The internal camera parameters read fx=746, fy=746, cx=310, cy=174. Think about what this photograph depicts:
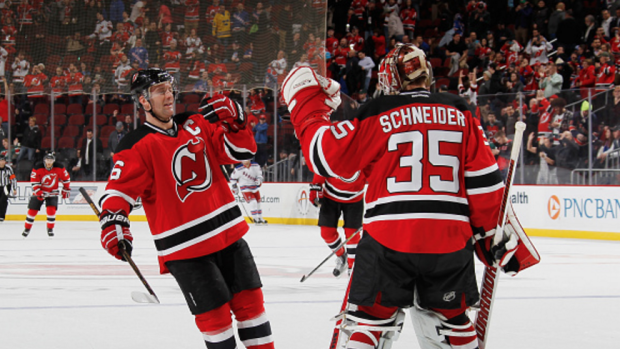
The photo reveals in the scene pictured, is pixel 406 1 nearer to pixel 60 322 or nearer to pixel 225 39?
pixel 225 39

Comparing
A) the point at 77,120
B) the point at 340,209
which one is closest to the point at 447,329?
the point at 340,209

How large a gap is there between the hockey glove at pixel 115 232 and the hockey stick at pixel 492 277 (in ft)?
4.01

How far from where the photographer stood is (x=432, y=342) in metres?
2.28

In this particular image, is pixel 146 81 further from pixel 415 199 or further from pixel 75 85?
pixel 75 85

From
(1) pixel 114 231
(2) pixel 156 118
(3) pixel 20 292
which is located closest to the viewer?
(1) pixel 114 231

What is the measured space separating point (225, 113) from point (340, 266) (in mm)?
3629

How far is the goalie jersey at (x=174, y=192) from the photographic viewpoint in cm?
266

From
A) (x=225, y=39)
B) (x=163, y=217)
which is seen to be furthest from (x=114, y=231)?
(x=225, y=39)

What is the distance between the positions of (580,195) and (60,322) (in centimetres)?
739

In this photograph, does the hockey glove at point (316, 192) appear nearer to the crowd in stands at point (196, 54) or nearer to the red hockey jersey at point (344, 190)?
the red hockey jersey at point (344, 190)

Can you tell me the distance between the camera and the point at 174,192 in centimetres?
269

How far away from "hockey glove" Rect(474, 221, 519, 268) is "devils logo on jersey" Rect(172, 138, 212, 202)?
1016mm

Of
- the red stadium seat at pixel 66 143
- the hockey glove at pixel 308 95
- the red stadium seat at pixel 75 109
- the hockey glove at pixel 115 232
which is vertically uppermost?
the hockey glove at pixel 308 95

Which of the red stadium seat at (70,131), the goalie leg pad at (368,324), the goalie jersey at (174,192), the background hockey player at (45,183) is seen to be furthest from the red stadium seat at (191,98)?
the goalie leg pad at (368,324)
